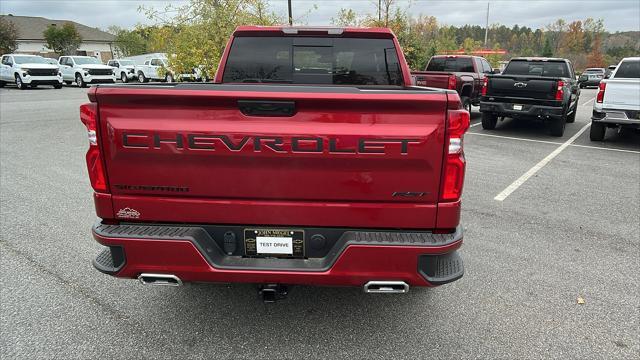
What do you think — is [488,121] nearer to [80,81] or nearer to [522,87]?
[522,87]

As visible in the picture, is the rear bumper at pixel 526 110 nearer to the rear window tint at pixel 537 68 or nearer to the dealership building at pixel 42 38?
the rear window tint at pixel 537 68

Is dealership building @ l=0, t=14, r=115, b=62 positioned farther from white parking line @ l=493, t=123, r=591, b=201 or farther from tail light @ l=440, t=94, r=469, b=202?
tail light @ l=440, t=94, r=469, b=202

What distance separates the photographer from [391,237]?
246 cm

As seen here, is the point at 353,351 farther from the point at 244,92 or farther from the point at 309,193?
the point at 244,92

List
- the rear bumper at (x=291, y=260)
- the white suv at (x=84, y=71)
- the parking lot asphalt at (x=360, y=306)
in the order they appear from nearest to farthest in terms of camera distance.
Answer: the rear bumper at (x=291, y=260)
the parking lot asphalt at (x=360, y=306)
the white suv at (x=84, y=71)

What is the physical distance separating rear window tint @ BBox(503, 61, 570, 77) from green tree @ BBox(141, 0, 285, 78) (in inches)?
291

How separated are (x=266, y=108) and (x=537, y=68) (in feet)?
40.6

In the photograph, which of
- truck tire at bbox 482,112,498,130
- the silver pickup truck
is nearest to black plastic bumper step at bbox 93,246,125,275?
the silver pickup truck

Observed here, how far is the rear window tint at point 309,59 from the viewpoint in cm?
413

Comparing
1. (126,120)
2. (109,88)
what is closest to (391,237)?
(126,120)

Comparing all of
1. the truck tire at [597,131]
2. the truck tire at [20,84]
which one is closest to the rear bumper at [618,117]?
the truck tire at [597,131]

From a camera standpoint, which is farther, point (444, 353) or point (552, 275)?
point (552, 275)

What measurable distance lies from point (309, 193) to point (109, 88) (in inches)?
48.4

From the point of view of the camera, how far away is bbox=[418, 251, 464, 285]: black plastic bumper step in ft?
8.09
